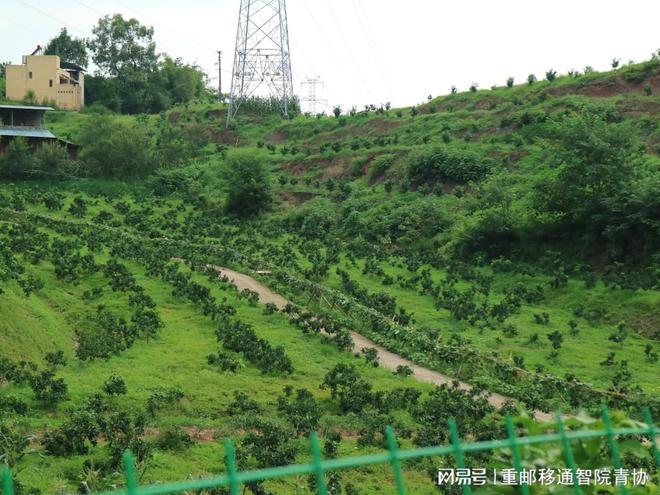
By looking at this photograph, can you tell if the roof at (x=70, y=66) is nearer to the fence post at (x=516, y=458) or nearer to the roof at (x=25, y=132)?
the roof at (x=25, y=132)

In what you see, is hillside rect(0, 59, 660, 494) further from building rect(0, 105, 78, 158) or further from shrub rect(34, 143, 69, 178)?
building rect(0, 105, 78, 158)

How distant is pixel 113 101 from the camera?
7588cm

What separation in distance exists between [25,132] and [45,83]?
53.3 feet

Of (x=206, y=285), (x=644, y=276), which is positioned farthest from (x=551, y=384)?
(x=206, y=285)

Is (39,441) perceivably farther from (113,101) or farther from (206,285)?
(113,101)

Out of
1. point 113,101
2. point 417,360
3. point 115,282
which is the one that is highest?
point 113,101

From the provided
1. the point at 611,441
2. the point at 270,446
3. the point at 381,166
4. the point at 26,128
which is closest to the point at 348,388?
the point at 270,446

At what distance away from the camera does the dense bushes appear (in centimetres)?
4534

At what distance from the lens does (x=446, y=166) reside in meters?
46.3

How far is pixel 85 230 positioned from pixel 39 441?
73.4 ft

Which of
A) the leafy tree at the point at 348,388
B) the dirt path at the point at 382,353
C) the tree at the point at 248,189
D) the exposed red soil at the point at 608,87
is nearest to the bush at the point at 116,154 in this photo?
the tree at the point at 248,189

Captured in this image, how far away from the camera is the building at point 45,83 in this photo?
69.1m

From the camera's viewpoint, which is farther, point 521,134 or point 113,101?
point 113,101

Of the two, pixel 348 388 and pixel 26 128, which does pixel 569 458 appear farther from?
pixel 26 128
